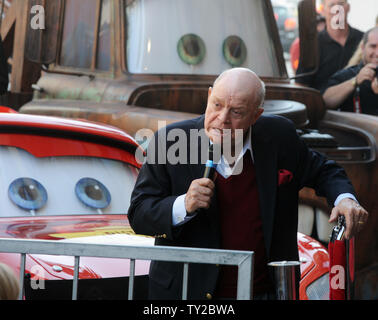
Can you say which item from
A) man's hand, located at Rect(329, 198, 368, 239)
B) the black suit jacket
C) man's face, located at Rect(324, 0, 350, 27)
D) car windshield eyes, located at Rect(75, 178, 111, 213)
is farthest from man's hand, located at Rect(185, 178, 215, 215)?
man's face, located at Rect(324, 0, 350, 27)

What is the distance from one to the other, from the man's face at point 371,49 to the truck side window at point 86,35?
7.28ft

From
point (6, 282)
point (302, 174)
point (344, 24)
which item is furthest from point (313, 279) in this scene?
point (344, 24)

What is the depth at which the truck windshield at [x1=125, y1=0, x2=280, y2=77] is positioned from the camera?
23.3 ft

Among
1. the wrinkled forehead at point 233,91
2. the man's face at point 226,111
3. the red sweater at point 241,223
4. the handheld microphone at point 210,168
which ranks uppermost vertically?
the wrinkled forehead at point 233,91

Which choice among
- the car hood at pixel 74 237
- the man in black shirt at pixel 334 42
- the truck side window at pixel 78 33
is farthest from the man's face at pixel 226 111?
the man in black shirt at pixel 334 42

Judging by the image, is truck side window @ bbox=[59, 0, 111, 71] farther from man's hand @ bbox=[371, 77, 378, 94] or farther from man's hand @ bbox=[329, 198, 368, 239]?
man's hand @ bbox=[329, 198, 368, 239]

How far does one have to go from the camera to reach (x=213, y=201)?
2918 millimetres

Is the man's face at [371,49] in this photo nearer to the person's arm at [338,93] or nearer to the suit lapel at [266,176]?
the person's arm at [338,93]

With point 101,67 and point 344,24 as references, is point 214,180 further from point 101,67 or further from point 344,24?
point 344,24

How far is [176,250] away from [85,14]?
540cm

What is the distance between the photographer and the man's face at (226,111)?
114 inches

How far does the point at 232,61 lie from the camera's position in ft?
24.2

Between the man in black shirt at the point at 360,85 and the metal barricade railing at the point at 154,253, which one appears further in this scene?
the man in black shirt at the point at 360,85

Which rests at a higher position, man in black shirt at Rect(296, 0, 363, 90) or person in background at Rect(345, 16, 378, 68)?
man in black shirt at Rect(296, 0, 363, 90)
